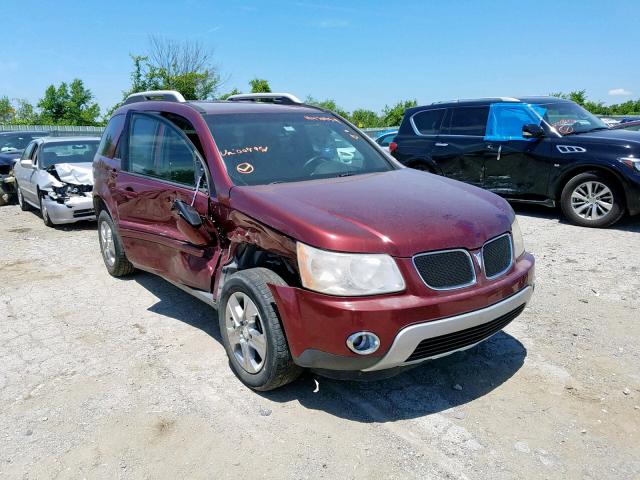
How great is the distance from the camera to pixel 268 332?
9.78 ft

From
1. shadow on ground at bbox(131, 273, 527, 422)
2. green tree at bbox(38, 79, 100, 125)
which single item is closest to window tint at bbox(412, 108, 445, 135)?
shadow on ground at bbox(131, 273, 527, 422)

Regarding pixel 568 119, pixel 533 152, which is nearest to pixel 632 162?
pixel 533 152

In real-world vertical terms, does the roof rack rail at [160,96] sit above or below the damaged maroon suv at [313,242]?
above

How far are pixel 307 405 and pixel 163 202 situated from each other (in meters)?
2.03

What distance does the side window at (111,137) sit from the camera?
527 cm

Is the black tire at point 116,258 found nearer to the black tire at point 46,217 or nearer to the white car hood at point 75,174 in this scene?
the white car hood at point 75,174

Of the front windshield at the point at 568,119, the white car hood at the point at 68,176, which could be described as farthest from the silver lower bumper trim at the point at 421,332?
the white car hood at the point at 68,176

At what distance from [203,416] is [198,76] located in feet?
101

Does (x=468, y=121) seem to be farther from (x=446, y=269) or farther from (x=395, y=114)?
(x=395, y=114)

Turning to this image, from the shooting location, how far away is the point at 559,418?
3000 millimetres

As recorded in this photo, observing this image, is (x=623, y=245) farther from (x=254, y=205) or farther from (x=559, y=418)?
(x=254, y=205)

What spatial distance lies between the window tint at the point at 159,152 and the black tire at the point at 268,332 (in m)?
1.10

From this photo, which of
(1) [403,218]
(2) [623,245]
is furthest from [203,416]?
(2) [623,245]

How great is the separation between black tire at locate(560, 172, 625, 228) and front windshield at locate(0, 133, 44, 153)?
12954 mm
